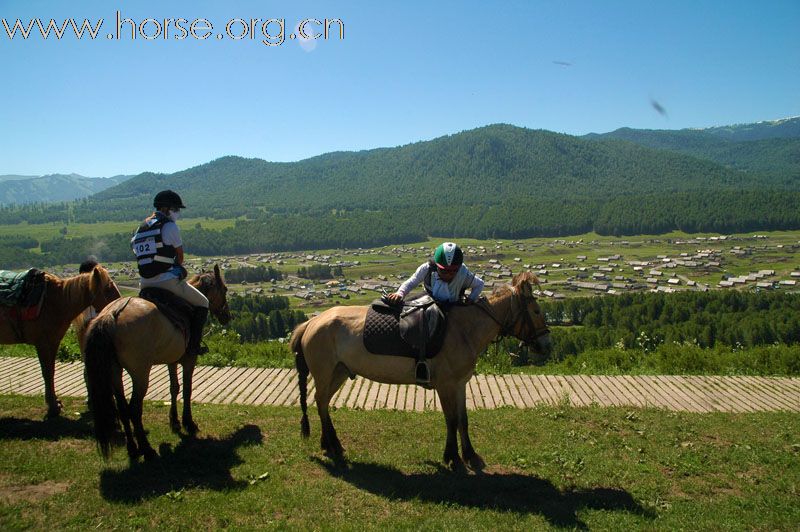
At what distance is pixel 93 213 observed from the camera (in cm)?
18662

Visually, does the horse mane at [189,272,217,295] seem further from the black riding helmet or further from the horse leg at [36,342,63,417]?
the horse leg at [36,342,63,417]

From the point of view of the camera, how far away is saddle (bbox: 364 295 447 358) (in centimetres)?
673

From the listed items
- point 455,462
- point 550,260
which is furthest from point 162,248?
point 550,260

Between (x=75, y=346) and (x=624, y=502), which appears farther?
(x=75, y=346)

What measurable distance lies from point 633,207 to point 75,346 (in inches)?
6166

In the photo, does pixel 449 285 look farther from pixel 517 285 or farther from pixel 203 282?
pixel 203 282

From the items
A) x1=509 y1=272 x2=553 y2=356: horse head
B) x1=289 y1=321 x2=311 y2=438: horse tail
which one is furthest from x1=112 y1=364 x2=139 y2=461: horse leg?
x1=509 y1=272 x2=553 y2=356: horse head

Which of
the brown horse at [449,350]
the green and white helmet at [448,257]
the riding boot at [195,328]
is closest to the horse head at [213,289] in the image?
the riding boot at [195,328]

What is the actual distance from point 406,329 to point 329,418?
5.84ft

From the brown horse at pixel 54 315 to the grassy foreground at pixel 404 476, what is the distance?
898mm

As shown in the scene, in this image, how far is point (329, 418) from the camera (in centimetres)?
718

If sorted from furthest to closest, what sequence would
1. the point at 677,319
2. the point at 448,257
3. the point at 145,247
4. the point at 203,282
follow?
the point at 677,319
the point at 203,282
the point at 448,257
the point at 145,247

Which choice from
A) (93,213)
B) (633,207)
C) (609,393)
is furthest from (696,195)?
(93,213)

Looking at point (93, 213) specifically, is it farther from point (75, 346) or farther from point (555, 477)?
point (555, 477)
